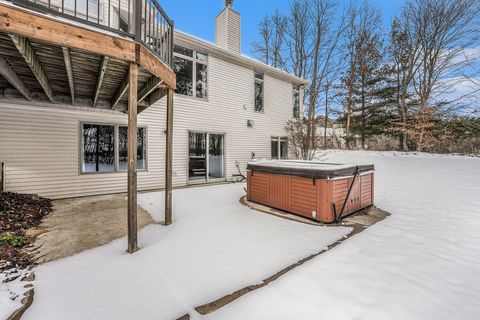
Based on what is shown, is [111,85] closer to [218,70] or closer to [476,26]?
[218,70]

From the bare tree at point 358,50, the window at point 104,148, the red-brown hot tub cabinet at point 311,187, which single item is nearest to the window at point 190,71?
the window at point 104,148

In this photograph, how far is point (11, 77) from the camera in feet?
12.2

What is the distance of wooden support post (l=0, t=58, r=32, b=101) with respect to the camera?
333cm

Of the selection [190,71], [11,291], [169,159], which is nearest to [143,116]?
[190,71]

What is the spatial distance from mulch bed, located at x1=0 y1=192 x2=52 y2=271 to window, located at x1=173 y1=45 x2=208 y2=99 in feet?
15.9

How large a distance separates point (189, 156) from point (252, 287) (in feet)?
20.0

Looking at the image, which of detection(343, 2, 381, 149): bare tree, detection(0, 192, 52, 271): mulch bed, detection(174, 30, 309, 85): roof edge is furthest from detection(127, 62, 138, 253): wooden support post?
detection(343, 2, 381, 149): bare tree

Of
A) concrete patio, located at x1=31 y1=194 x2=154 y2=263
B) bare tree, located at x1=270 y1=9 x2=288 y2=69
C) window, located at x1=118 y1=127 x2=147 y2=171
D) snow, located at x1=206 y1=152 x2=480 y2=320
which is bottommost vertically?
snow, located at x1=206 y1=152 x2=480 y2=320

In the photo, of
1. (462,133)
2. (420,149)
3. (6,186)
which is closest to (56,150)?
(6,186)

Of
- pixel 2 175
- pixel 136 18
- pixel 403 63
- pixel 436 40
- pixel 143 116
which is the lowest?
pixel 2 175

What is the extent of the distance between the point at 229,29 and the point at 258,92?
2.87 m

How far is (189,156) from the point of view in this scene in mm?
7816

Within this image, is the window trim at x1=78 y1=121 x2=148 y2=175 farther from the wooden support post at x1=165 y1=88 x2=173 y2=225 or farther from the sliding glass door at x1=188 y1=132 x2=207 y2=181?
the wooden support post at x1=165 y1=88 x2=173 y2=225

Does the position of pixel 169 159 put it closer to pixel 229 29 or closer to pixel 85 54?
pixel 85 54
